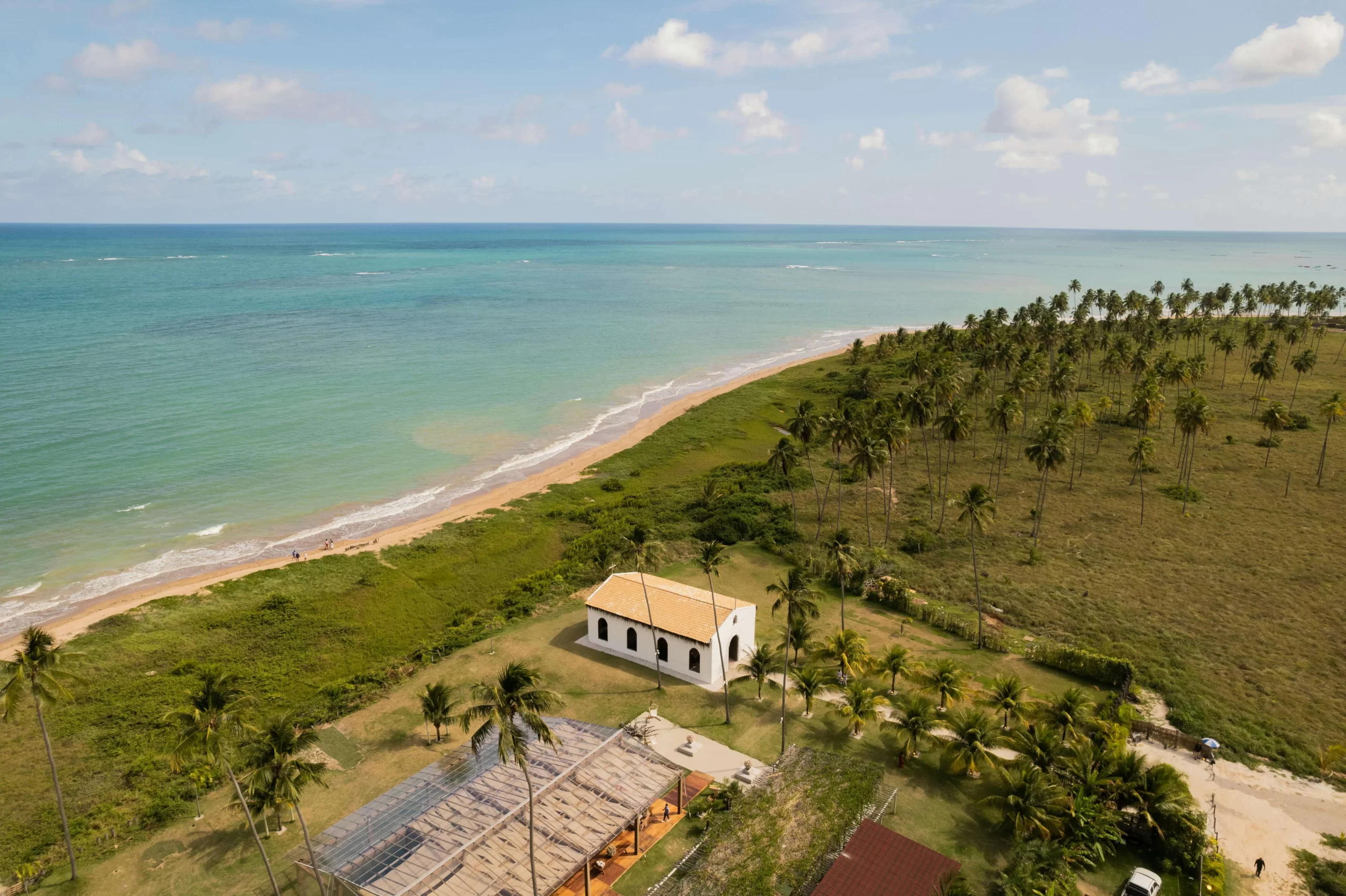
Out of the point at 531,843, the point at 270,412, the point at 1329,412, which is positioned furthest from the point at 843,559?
the point at 270,412

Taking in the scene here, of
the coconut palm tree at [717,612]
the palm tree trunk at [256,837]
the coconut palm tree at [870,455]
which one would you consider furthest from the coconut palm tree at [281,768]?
the coconut palm tree at [870,455]

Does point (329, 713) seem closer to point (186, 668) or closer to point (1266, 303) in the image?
point (186, 668)

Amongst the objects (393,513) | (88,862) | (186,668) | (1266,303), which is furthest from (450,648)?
(1266,303)

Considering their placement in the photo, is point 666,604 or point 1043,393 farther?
point 1043,393

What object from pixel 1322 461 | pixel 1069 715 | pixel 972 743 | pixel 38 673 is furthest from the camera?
pixel 1322 461

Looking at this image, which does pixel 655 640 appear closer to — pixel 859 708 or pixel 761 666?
pixel 761 666

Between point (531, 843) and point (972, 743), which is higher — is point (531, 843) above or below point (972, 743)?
above
